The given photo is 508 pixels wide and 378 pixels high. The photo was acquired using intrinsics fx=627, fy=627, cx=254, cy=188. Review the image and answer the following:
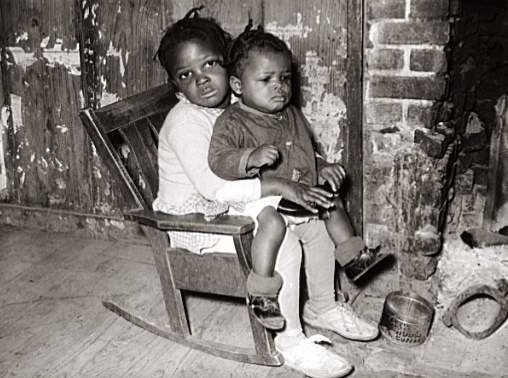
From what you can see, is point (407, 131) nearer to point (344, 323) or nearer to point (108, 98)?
point (344, 323)

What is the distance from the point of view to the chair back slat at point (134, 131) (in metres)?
2.41

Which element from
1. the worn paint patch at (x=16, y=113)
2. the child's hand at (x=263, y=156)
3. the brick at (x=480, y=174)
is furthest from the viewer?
the worn paint patch at (x=16, y=113)

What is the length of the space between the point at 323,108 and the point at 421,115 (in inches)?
17.8

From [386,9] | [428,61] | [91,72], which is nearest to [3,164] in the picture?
[91,72]

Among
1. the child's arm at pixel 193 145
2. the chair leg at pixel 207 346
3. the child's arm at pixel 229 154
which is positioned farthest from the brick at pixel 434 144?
the chair leg at pixel 207 346

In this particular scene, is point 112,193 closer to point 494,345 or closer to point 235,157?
point 235,157

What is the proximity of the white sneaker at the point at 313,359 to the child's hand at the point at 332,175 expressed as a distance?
0.59 metres

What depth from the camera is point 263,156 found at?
85.2 inches

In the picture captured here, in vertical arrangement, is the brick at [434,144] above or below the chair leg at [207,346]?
above

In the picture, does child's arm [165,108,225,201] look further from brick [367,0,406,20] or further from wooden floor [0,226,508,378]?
brick [367,0,406,20]

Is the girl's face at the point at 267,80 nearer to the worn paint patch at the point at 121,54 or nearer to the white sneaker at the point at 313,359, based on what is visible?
the white sneaker at the point at 313,359

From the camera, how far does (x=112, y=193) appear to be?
3.54 m

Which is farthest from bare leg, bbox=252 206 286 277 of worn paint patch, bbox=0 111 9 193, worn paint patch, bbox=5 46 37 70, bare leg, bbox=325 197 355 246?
worn paint patch, bbox=0 111 9 193

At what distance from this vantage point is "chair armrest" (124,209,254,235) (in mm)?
2186
